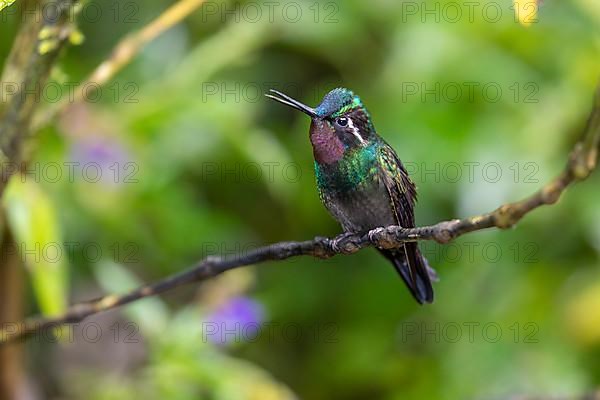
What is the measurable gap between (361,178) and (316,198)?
4.94 feet

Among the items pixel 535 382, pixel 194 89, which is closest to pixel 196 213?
pixel 194 89

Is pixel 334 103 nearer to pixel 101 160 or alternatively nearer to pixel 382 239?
pixel 382 239

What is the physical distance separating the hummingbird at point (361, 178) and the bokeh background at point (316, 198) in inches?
29.8

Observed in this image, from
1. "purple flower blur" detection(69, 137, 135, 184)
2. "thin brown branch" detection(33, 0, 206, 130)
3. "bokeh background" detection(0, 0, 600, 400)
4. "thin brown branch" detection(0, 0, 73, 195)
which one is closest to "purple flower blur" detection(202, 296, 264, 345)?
"bokeh background" detection(0, 0, 600, 400)

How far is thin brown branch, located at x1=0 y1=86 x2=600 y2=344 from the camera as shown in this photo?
76cm

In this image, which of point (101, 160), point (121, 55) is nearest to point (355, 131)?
point (121, 55)

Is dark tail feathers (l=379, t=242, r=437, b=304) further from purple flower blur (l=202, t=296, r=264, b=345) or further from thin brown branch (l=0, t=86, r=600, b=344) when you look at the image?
purple flower blur (l=202, t=296, r=264, b=345)

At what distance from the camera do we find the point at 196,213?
344 cm

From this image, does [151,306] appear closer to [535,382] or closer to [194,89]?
[194,89]

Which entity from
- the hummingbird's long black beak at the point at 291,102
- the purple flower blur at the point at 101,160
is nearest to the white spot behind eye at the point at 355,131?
the hummingbird's long black beak at the point at 291,102

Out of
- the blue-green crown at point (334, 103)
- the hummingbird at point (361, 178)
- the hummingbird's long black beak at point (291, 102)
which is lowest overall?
the hummingbird at point (361, 178)

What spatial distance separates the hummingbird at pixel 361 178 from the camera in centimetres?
184

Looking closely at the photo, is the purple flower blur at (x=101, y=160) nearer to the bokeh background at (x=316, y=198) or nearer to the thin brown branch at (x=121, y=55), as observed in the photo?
the bokeh background at (x=316, y=198)

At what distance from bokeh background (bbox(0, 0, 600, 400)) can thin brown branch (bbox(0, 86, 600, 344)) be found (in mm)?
1173
